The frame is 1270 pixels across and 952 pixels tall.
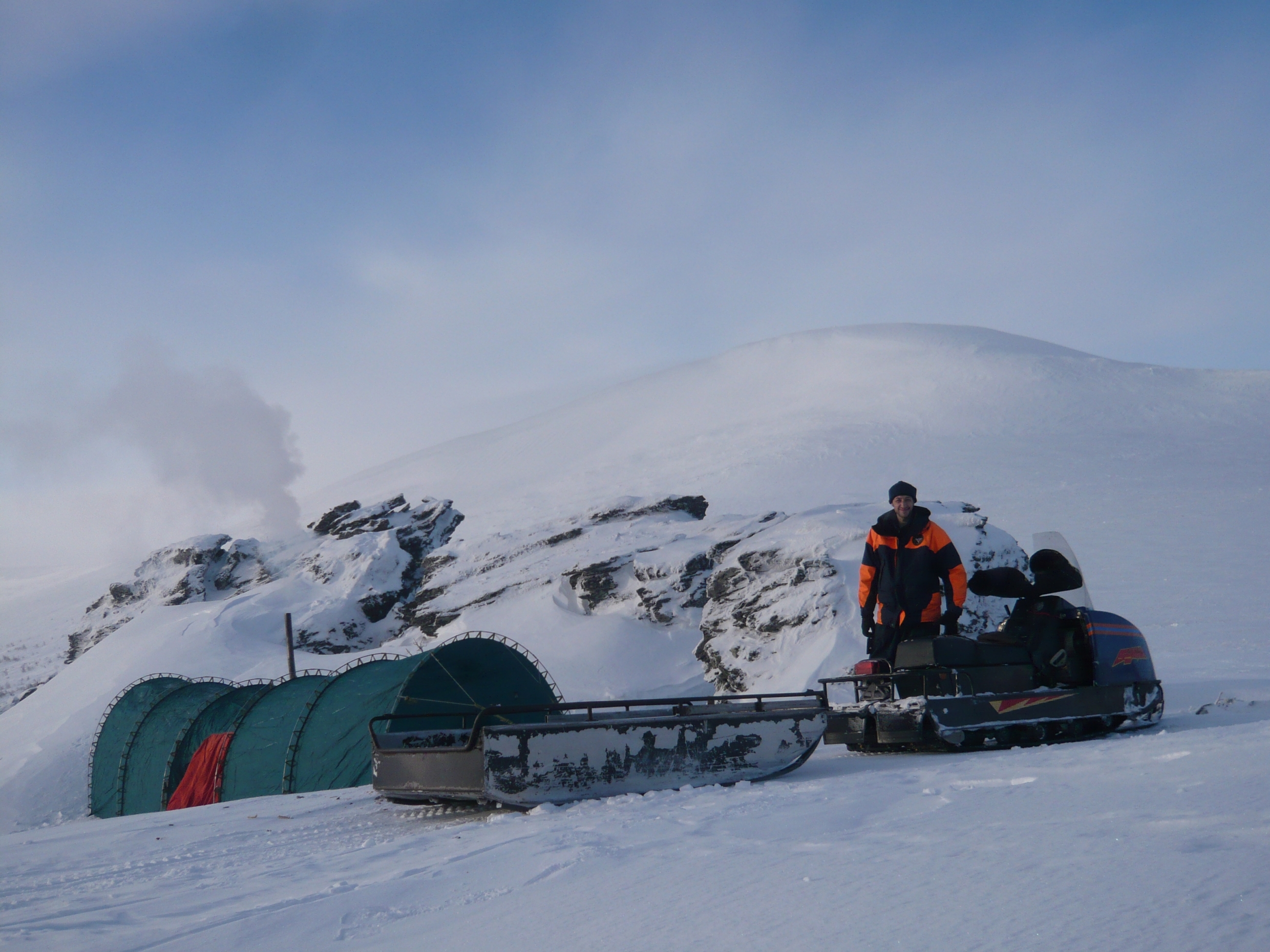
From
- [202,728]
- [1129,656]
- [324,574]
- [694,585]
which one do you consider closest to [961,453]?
[694,585]

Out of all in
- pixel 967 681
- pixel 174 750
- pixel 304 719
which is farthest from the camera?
pixel 174 750

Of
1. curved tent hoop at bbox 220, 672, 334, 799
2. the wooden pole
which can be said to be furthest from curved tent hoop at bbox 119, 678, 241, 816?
the wooden pole

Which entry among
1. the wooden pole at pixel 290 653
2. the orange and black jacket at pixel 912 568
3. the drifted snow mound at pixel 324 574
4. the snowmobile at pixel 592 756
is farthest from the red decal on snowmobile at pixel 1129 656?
the drifted snow mound at pixel 324 574

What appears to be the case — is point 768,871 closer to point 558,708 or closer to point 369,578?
point 558,708

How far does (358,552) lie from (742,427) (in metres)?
28.0

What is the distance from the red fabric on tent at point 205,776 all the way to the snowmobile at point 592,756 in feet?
26.4

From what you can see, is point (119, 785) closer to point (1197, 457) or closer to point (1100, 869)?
point (1100, 869)

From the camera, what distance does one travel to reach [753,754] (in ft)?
Answer: 19.2

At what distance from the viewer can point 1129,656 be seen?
744cm

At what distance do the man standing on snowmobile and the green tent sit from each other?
16.5 feet

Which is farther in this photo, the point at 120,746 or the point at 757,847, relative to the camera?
the point at 120,746

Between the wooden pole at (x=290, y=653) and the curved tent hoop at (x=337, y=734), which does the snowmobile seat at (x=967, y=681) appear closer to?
the curved tent hoop at (x=337, y=734)

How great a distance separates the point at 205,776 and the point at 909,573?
10.6 meters

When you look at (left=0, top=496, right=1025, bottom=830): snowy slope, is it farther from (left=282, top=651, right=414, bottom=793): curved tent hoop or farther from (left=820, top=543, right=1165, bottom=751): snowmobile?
(left=820, top=543, right=1165, bottom=751): snowmobile
